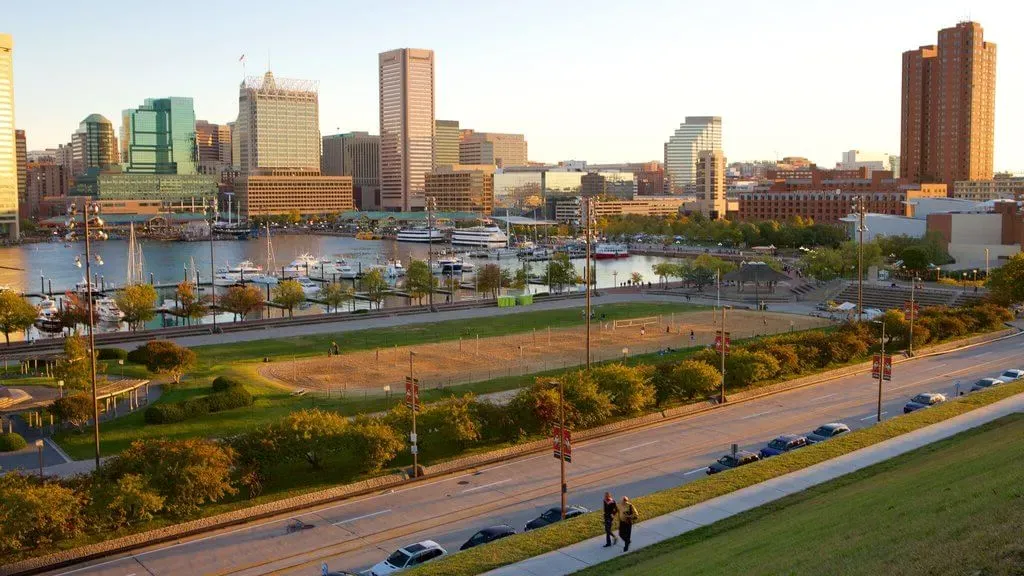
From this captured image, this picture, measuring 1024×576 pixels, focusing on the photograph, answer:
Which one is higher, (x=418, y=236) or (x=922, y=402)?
(x=418, y=236)

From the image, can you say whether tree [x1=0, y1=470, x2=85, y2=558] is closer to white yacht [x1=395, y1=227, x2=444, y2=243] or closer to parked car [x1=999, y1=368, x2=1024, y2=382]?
parked car [x1=999, y1=368, x2=1024, y2=382]

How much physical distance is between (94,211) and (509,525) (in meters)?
15.7

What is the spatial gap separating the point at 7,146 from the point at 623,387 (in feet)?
612

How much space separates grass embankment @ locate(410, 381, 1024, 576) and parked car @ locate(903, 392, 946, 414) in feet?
5.52

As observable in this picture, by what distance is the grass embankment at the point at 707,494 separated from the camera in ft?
64.2

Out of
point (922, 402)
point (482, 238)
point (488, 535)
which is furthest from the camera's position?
point (482, 238)

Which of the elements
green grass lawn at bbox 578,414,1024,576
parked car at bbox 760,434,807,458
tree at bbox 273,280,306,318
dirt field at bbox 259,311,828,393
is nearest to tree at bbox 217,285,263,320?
tree at bbox 273,280,306,318

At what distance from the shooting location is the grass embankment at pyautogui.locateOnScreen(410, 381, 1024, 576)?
64.2ft

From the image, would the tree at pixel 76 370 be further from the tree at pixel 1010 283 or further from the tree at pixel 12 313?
the tree at pixel 1010 283

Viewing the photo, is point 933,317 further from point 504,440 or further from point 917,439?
point 504,440

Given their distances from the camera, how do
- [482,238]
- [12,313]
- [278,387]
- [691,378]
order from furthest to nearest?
[482,238] < [12,313] < [278,387] < [691,378]

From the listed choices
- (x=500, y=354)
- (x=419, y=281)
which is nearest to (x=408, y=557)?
(x=500, y=354)

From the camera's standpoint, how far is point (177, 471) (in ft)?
82.6

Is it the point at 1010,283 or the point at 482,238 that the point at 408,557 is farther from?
the point at 482,238
